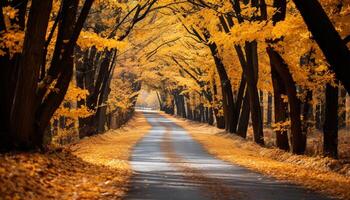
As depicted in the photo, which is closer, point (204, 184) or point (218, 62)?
point (204, 184)

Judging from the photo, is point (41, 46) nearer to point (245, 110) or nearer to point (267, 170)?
point (267, 170)

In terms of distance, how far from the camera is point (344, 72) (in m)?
9.24

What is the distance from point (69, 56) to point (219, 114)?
93.8ft

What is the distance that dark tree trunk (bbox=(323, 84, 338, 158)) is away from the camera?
659 inches

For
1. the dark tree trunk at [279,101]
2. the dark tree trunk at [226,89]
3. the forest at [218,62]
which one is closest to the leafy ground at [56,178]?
the forest at [218,62]

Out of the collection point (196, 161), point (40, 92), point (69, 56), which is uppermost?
point (69, 56)

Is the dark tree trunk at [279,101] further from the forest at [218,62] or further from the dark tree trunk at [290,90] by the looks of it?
the dark tree trunk at [290,90]

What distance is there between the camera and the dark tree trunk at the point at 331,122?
16750mm

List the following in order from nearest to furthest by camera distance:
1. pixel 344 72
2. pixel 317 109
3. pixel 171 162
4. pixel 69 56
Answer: pixel 344 72, pixel 69 56, pixel 171 162, pixel 317 109

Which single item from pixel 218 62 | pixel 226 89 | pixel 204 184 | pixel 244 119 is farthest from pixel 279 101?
pixel 218 62

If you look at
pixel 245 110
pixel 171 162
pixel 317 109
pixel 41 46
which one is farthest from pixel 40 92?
pixel 317 109

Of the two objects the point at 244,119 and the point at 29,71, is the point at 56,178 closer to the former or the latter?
the point at 29,71

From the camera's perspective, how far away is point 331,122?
17141 millimetres

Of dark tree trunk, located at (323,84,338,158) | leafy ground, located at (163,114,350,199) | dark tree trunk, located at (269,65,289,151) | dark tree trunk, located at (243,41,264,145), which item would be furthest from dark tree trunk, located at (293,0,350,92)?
dark tree trunk, located at (243,41,264,145)
